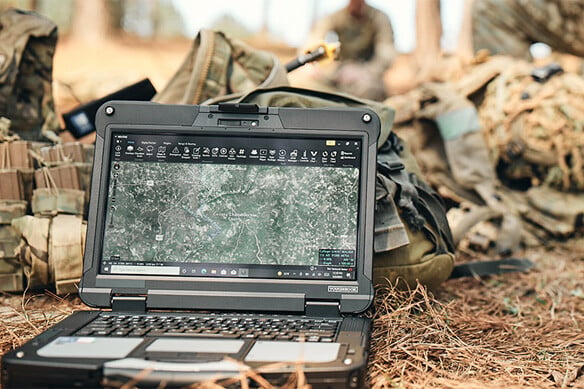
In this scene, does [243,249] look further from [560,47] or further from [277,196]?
[560,47]

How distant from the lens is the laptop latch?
5.85 ft

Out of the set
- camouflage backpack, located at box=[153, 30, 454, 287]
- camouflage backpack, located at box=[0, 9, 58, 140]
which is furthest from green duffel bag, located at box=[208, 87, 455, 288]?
camouflage backpack, located at box=[0, 9, 58, 140]

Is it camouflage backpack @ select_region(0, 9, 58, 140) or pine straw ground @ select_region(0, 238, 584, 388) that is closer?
pine straw ground @ select_region(0, 238, 584, 388)

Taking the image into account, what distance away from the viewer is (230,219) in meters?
1.75

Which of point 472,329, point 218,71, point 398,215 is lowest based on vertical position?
point 472,329

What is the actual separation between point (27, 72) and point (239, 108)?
140 centimetres

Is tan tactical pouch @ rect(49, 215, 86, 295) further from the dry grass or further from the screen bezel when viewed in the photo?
the dry grass

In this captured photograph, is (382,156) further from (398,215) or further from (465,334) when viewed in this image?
(465,334)

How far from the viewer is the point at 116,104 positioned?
1793 millimetres

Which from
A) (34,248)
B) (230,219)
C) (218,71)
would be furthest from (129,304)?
(218,71)


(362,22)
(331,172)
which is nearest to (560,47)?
(362,22)

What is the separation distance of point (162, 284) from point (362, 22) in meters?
7.14

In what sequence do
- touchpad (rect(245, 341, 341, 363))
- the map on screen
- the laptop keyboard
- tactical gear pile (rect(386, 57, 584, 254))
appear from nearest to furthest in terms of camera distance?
touchpad (rect(245, 341, 341, 363))
the laptop keyboard
the map on screen
tactical gear pile (rect(386, 57, 584, 254))

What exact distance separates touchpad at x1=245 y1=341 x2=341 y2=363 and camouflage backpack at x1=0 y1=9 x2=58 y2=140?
5.74 feet
